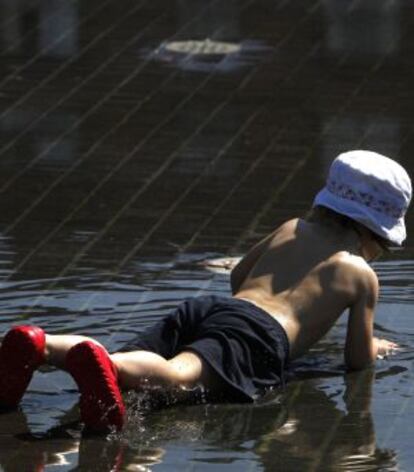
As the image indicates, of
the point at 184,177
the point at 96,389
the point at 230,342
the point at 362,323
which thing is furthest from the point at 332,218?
the point at 184,177

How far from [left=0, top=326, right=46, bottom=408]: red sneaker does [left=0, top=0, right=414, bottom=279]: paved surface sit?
6.11ft

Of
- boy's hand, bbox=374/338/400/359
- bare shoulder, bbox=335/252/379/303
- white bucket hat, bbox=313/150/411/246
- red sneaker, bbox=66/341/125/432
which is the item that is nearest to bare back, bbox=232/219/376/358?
bare shoulder, bbox=335/252/379/303

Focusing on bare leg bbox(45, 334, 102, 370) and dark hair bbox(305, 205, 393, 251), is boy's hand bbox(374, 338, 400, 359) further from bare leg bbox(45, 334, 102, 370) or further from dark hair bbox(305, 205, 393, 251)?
bare leg bbox(45, 334, 102, 370)

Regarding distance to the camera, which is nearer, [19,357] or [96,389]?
[96,389]

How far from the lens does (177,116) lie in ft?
35.2

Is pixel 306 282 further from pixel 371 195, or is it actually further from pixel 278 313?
pixel 371 195

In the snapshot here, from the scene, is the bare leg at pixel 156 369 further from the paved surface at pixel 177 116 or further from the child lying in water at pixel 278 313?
the paved surface at pixel 177 116

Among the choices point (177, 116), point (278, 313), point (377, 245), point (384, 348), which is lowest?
point (177, 116)

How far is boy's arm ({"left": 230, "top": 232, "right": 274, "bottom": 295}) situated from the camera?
6660 millimetres

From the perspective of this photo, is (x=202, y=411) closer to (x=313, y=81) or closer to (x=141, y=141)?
(x=141, y=141)

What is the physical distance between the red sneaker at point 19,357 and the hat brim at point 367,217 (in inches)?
48.0

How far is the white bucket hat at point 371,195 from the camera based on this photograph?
6465 millimetres

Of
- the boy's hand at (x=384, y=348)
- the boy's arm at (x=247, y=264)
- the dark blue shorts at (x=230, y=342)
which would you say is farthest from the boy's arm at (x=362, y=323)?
the boy's arm at (x=247, y=264)

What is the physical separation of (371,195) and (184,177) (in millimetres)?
3153
